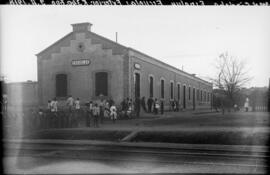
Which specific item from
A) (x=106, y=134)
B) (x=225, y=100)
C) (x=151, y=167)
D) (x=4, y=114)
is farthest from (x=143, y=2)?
(x=225, y=100)

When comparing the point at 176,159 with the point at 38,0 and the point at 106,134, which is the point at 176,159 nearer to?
the point at 38,0

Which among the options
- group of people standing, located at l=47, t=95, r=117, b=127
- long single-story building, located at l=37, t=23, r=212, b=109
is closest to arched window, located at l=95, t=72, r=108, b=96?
long single-story building, located at l=37, t=23, r=212, b=109

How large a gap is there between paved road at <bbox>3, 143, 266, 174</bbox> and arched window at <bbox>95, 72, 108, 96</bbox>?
526 inches

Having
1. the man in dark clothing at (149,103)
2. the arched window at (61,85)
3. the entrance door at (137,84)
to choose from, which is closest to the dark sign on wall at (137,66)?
the entrance door at (137,84)

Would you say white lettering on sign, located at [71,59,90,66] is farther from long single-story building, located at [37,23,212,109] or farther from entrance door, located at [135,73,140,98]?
entrance door, located at [135,73,140,98]

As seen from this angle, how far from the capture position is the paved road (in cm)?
738

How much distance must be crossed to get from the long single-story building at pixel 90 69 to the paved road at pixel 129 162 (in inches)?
518

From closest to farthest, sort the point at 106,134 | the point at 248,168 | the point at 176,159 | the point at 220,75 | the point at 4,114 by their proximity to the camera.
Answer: the point at 248,168 < the point at 176,159 < the point at 106,134 < the point at 4,114 < the point at 220,75

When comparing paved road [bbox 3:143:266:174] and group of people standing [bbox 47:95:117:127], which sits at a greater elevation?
group of people standing [bbox 47:95:117:127]

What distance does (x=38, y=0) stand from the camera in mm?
6672

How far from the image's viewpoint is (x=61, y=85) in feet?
82.3

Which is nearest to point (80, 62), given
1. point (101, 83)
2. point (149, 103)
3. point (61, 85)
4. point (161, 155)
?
point (101, 83)

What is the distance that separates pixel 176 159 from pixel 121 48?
15.4 m

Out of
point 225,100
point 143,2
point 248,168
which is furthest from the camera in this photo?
point 225,100
